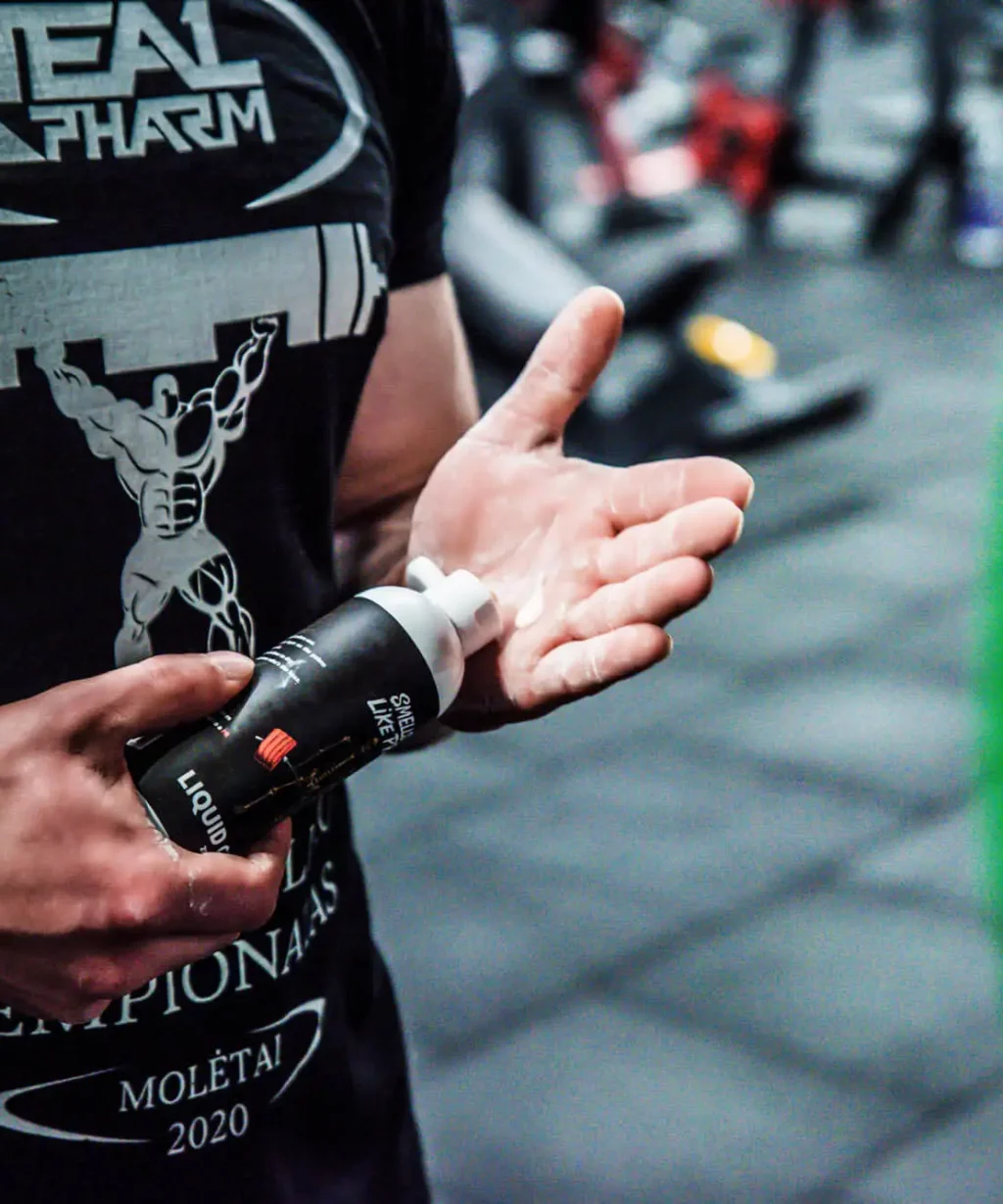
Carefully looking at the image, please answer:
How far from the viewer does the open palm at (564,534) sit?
0.95 m

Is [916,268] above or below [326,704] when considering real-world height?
below

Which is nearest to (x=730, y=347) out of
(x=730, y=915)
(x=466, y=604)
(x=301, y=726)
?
(x=730, y=915)

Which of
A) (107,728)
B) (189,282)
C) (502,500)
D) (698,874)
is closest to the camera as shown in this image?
(107,728)

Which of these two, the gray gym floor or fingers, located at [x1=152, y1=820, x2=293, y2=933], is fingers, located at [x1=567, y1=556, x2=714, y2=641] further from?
the gray gym floor

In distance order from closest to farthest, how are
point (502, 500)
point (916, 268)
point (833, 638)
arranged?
point (502, 500) < point (833, 638) < point (916, 268)

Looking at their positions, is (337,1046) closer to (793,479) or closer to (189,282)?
(189,282)

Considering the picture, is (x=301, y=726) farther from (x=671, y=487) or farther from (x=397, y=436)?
(x=397, y=436)

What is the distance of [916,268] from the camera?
24.5ft

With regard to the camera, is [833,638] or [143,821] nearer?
[143,821]

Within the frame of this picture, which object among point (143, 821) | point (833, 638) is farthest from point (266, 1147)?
point (833, 638)

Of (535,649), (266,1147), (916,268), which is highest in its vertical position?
(535,649)

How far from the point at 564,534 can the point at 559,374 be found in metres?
0.12

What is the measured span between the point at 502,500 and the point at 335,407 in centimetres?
12

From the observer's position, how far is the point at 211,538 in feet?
3.24
